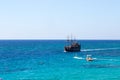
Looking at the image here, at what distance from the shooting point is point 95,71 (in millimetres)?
58438

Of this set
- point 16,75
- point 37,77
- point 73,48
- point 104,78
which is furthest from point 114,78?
point 73,48

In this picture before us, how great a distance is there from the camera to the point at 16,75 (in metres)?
54.9

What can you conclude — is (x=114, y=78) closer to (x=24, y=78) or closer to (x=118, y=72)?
(x=118, y=72)

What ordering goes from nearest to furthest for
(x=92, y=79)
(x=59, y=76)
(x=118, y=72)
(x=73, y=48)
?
(x=92, y=79) → (x=59, y=76) → (x=118, y=72) → (x=73, y=48)

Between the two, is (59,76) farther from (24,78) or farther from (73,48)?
(73,48)

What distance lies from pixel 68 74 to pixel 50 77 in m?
4.83

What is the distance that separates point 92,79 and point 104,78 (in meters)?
2.26

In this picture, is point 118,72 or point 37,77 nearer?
point 37,77

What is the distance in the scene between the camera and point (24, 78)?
51062 millimetres

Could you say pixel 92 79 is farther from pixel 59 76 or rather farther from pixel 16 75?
pixel 16 75

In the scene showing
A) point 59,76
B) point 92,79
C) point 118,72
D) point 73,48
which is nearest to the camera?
point 92,79

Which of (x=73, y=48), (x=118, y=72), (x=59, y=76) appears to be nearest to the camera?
(x=59, y=76)

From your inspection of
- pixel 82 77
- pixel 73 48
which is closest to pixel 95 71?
pixel 82 77

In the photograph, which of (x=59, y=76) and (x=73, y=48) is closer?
(x=59, y=76)
